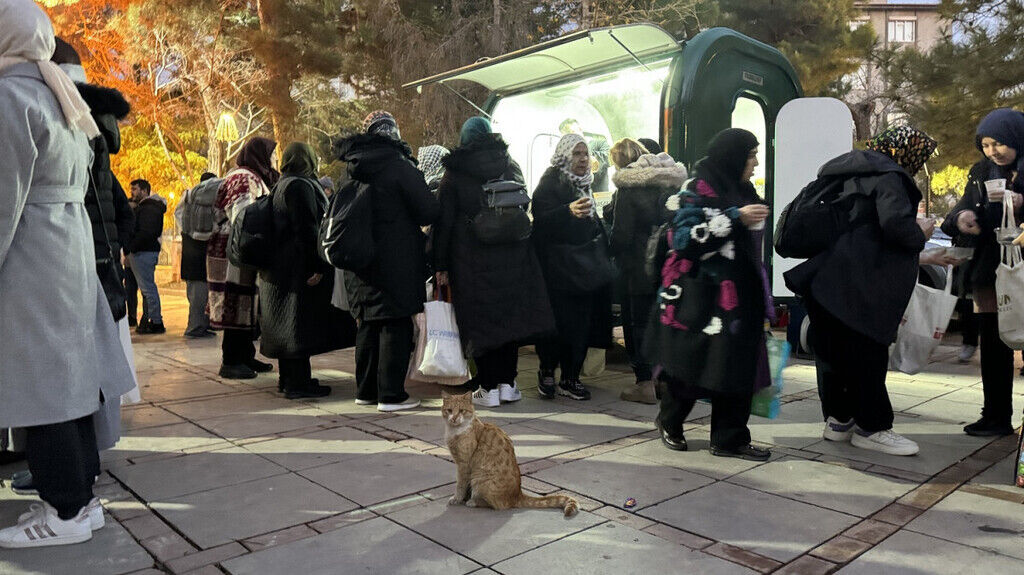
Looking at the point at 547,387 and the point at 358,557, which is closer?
the point at 358,557

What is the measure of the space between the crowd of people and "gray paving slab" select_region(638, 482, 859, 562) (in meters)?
0.67

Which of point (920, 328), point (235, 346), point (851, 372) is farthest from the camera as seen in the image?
point (235, 346)

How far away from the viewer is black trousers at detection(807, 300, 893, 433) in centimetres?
404

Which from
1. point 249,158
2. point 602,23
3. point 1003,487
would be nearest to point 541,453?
point 1003,487

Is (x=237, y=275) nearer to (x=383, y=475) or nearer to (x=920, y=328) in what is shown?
(x=383, y=475)

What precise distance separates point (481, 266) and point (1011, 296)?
2901mm

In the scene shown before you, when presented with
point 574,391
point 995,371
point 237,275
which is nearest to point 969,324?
point 995,371

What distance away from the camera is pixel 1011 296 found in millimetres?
3848

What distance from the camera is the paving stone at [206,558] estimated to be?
2.68m

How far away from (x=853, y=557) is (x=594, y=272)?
2.78m

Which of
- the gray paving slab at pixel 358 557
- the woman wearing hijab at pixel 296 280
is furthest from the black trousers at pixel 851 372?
the woman wearing hijab at pixel 296 280

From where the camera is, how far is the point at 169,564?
2711 mm

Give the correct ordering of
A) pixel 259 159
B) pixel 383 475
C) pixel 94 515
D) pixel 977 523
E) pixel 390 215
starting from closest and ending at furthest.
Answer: pixel 94 515 < pixel 977 523 < pixel 383 475 < pixel 390 215 < pixel 259 159

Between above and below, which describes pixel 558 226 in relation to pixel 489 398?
above
